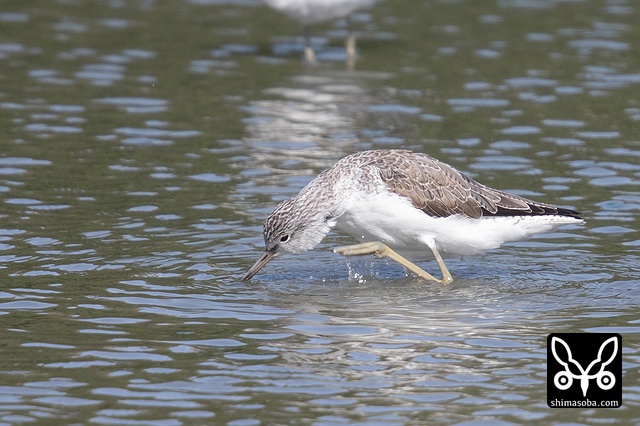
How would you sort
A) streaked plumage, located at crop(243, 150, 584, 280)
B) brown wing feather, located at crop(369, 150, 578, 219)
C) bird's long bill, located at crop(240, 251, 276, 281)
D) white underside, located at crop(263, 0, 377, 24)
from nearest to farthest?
streaked plumage, located at crop(243, 150, 584, 280), brown wing feather, located at crop(369, 150, 578, 219), bird's long bill, located at crop(240, 251, 276, 281), white underside, located at crop(263, 0, 377, 24)

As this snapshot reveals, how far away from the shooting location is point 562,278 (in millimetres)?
11359

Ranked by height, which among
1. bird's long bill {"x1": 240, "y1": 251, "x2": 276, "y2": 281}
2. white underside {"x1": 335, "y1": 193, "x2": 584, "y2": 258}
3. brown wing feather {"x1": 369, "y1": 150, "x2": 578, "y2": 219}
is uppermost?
brown wing feather {"x1": 369, "y1": 150, "x2": 578, "y2": 219}

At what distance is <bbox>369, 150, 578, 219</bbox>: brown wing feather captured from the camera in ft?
36.6

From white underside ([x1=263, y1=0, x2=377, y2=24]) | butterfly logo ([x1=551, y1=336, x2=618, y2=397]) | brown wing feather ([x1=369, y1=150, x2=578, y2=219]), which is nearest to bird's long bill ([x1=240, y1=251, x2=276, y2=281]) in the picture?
brown wing feather ([x1=369, y1=150, x2=578, y2=219])

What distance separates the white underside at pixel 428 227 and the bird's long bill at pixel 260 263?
0.69 meters

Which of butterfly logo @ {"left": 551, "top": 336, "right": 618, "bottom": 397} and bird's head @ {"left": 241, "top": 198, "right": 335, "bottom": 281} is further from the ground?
bird's head @ {"left": 241, "top": 198, "right": 335, "bottom": 281}

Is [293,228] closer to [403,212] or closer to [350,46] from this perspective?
[403,212]

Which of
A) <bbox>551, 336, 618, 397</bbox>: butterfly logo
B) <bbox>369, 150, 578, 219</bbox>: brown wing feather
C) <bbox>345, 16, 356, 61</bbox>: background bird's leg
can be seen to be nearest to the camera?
<bbox>551, 336, 618, 397</bbox>: butterfly logo

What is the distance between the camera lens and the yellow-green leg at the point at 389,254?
11281 mm

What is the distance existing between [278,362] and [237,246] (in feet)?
11.8

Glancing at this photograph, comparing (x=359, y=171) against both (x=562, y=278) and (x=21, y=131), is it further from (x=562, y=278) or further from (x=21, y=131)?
(x=21, y=131)

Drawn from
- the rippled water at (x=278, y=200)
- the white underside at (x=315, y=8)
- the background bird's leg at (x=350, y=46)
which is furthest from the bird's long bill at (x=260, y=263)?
the background bird's leg at (x=350, y=46)

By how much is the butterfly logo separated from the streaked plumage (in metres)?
2.21

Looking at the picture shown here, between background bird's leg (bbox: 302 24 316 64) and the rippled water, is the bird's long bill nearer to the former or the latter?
Result: the rippled water
